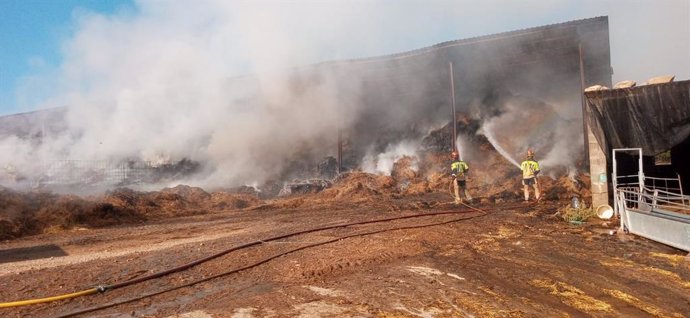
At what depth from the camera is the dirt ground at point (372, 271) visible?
3.70 metres

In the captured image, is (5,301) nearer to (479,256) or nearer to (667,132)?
(479,256)

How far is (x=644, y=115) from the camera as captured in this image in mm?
7488

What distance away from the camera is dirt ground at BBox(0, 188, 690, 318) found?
3.70 meters

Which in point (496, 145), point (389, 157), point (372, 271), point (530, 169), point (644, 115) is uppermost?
point (644, 115)

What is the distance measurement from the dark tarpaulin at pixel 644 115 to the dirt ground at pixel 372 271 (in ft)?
5.16

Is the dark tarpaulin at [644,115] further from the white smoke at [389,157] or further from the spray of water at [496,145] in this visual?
the white smoke at [389,157]

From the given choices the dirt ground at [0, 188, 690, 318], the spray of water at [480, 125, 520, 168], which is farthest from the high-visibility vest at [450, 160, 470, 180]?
the spray of water at [480, 125, 520, 168]

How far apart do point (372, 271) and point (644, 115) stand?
5806 millimetres

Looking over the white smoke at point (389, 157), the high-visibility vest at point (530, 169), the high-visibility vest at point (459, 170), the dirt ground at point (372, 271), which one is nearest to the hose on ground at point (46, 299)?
the dirt ground at point (372, 271)

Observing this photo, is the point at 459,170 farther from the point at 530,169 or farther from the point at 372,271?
the point at 372,271

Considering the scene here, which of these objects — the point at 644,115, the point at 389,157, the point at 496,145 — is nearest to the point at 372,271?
the point at 644,115

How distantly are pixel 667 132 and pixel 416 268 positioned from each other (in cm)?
551

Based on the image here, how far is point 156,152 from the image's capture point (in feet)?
58.0

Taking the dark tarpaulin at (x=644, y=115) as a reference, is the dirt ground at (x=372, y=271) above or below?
below
